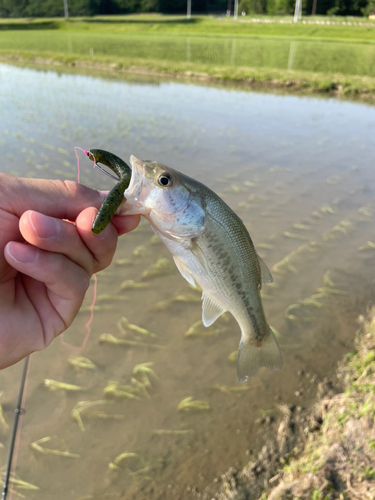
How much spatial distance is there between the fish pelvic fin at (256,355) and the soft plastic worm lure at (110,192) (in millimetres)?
1385

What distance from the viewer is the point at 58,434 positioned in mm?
3529

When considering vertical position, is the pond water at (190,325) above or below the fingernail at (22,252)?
below

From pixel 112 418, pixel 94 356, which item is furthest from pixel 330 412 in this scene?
pixel 94 356

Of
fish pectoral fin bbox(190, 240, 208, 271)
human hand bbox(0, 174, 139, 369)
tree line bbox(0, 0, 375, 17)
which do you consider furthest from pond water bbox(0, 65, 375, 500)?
tree line bbox(0, 0, 375, 17)

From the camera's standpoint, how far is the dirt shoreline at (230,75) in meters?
20.0

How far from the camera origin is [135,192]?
5.62 feet

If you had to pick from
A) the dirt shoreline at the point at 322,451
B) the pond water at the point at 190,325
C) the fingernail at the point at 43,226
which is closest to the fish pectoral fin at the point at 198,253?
the fingernail at the point at 43,226

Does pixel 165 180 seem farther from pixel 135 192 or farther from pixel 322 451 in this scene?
pixel 322 451

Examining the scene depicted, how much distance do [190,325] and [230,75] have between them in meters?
22.9

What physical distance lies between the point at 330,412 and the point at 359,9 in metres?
104

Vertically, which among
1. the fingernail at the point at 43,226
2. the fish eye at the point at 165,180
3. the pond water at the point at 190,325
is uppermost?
the fish eye at the point at 165,180

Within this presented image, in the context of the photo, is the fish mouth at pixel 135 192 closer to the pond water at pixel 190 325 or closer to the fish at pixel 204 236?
the fish at pixel 204 236

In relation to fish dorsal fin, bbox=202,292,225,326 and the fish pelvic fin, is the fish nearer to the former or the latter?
fish dorsal fin, bbox=202,292,225,326

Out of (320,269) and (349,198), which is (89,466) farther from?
(349,198)
